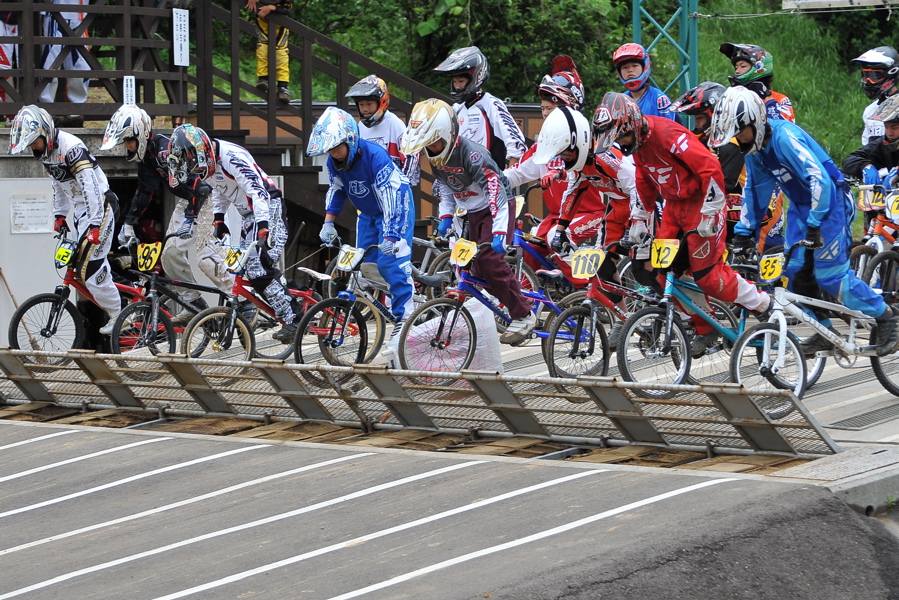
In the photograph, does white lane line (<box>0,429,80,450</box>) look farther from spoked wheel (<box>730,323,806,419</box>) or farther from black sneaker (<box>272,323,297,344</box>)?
spoked wheel (<box>730,323,806,419</box>)

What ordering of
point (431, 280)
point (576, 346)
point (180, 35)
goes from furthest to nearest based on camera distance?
1. point (180, 35)
2. point (431, 280)
3. point (576, 346)

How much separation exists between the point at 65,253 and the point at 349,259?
3.10m

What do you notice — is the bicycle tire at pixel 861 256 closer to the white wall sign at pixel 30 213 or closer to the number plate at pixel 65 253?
the number plate at pixel 65 253

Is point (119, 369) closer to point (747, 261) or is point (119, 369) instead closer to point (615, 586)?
point (747, 261)

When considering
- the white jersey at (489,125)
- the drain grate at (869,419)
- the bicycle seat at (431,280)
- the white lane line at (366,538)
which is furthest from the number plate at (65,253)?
the drain grate at (869,419)

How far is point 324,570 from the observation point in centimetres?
643

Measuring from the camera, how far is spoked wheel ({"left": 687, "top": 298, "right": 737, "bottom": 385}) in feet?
30.8

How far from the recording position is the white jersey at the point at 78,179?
12273 mm

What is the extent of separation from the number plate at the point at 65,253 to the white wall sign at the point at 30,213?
286 cm

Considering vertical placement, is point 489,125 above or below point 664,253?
above

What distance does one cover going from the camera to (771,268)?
8750 millimetres

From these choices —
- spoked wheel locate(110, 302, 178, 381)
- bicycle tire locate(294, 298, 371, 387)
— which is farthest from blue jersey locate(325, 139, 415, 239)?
spoked wheel locate(110, 302, 178, 381)

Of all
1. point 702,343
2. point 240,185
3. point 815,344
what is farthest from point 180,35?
point 815,344

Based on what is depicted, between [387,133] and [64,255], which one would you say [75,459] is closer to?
[64,255]
